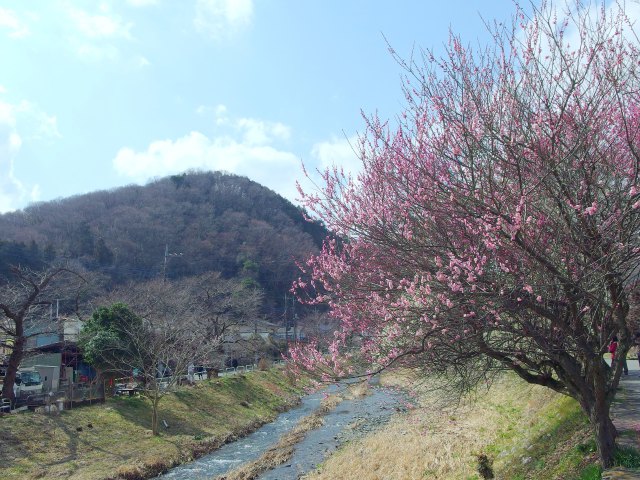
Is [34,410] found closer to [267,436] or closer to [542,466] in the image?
[267,436]

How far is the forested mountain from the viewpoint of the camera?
6750 cm

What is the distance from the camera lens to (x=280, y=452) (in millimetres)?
19703

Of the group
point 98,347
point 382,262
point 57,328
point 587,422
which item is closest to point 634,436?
point 587,422

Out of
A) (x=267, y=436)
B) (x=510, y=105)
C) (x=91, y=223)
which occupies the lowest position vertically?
(x=267, y=436)

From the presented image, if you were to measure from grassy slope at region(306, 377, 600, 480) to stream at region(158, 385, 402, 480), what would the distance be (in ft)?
4.46

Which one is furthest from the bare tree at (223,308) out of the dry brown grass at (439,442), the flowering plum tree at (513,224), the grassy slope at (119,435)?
the flowering plum tree at (513,224)

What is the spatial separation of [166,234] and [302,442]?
65.0 m

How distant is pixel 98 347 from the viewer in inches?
988

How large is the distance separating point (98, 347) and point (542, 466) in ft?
70.5

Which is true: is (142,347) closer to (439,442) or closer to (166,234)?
(439,442)

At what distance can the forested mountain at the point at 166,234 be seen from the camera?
67500 millimetres

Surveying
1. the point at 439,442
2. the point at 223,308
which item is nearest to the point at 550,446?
the point at 439,442

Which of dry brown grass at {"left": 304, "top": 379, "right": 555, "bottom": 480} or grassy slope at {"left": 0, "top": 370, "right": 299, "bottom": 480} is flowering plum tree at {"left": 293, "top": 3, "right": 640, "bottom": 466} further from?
grassy slope at {"left": 0, "top": 370, "right": 299, "bottom": 480}

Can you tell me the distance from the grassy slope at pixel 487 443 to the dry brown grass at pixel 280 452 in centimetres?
211
